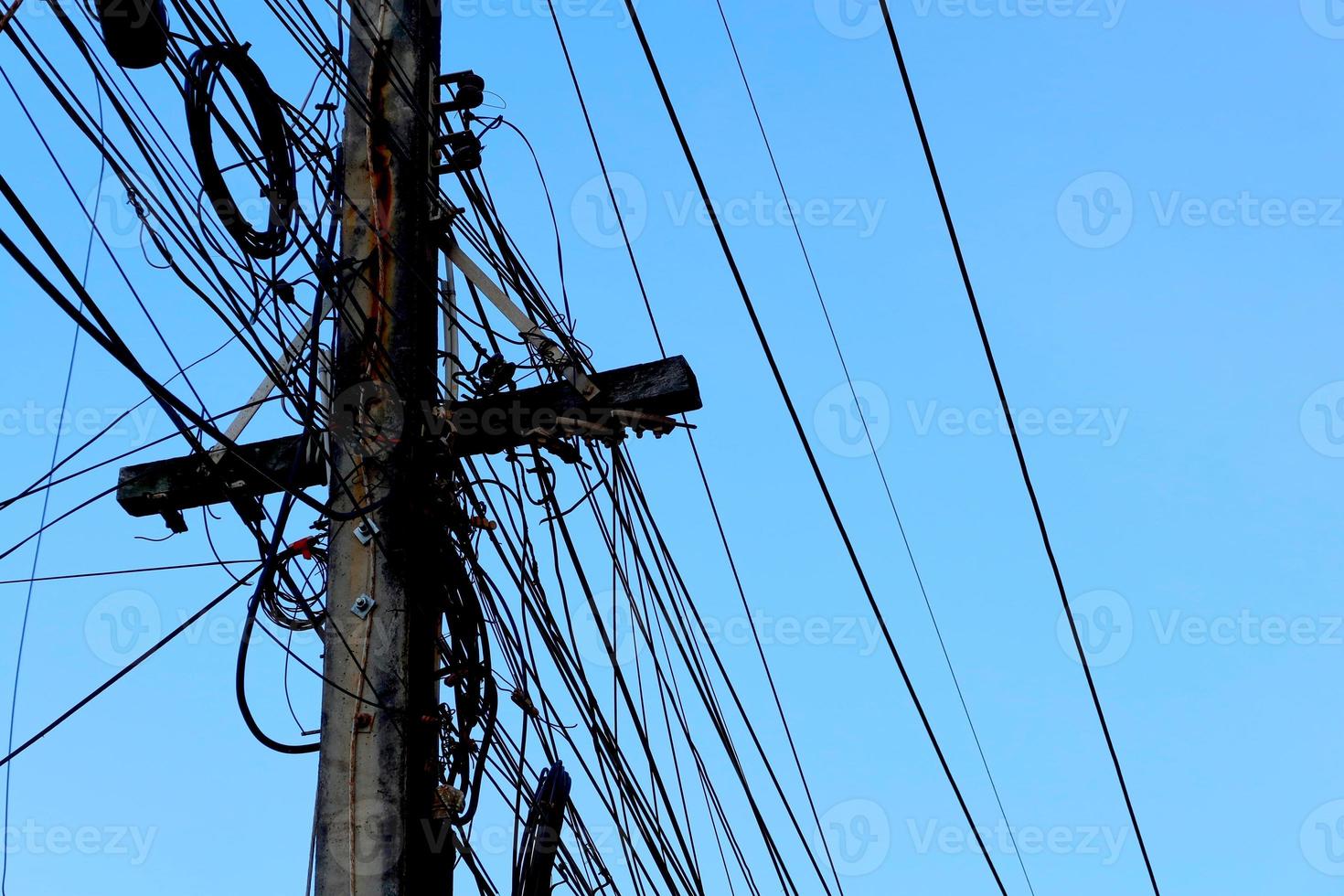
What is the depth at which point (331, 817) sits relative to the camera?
5156 millimetres

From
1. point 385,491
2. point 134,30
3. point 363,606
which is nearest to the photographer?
point 134,30

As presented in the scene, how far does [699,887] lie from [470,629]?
1.47 meters

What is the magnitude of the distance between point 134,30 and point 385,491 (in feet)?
5.73

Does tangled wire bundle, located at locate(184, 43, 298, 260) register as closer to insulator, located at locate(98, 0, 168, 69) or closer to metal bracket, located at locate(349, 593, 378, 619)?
insulator, located at locate(98, 0, 168, 69)

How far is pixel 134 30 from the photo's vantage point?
16.8 ft

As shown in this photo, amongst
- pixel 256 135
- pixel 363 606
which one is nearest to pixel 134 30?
pixel 256 135

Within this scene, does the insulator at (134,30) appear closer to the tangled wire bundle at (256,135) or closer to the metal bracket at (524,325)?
the tangled wire bundle at (256,135)

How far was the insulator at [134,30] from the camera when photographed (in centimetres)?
506

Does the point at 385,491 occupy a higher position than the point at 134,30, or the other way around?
the point at 134,30

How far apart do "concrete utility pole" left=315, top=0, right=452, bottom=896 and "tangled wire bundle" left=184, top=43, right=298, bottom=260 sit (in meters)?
0.24

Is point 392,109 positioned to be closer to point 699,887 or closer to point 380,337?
point 380,337

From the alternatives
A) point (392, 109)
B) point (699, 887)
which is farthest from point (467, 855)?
point (392, 109)

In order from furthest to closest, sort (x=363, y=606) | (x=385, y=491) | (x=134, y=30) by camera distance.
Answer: (x=385, y=491), (x=363, y=606), (x=134, y=30)

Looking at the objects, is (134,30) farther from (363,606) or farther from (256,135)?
(363,606)
